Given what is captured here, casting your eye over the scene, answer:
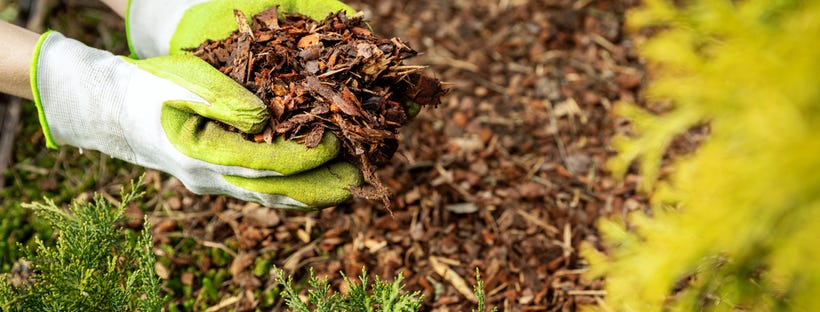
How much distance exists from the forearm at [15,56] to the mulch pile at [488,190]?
1.01 metres

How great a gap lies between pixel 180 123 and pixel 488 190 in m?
1.70

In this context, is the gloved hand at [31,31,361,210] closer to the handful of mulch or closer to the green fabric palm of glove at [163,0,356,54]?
the handful of mulch

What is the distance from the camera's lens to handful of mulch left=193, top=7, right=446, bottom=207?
201cm

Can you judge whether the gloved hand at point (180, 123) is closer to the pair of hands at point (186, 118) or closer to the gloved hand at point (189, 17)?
the pair of hands at point (186, 118)

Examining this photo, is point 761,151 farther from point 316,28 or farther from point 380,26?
point 380,26

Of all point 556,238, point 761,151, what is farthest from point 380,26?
point 761,151

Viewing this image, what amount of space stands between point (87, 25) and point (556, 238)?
3.24m

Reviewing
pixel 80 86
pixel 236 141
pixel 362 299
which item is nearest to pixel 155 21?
pixel 80 86

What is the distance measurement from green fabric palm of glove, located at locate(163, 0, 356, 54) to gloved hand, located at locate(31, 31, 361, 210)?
0.86 ft

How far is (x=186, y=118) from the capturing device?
6.77ft

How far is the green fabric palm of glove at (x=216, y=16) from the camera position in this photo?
2336mm

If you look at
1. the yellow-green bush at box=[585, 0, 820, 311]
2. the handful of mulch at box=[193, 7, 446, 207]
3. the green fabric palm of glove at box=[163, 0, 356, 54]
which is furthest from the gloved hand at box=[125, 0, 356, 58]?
the yellow-green bush at box=[585, 0, 820, 311]

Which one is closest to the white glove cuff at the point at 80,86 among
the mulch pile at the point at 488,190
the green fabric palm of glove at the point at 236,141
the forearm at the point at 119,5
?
the green fabric palm of glove at the point at 236,141

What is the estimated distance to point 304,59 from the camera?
6.93 feet
